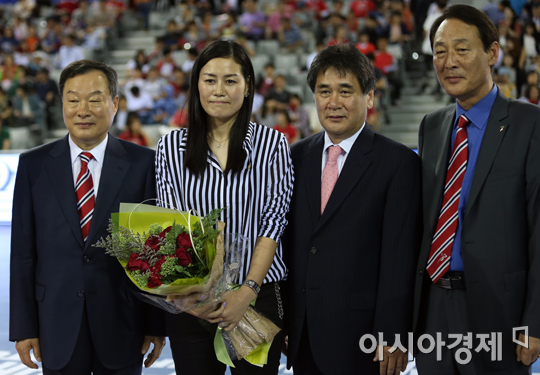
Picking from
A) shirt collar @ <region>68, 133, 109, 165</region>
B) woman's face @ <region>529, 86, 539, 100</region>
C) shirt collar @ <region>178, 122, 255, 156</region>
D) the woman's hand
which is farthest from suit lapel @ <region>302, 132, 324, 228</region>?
woman's face @ <region>529, 86, 539, 100</region>

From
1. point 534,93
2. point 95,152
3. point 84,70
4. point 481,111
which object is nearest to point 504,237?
point 481,111

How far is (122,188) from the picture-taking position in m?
2.60

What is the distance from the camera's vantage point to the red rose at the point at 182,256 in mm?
2113

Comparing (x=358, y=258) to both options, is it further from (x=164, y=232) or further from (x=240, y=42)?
(x=240, y=42)

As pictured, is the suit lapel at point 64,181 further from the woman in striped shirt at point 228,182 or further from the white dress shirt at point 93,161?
the woman in striped shirt at point 228,182

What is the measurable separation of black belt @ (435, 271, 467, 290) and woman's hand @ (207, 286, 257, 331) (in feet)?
2.59

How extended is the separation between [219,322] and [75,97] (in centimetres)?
114

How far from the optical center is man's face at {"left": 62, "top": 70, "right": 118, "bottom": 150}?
2.59 m

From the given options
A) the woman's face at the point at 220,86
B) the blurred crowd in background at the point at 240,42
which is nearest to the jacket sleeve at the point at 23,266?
the woman's face at the point at 220,86

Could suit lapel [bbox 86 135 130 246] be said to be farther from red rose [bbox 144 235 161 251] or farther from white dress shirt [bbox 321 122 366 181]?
white dress shirt [bbox 321 122 366 181]

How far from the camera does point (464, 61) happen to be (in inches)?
99.3

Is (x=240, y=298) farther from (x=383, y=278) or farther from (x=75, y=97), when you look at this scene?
(x=75, y=97)

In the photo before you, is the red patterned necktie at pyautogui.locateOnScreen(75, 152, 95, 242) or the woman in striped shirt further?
the red patterned necktie at pyautogui.locateOnScreen(75, 152, 95, 242)

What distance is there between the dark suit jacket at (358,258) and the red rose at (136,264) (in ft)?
2.32
